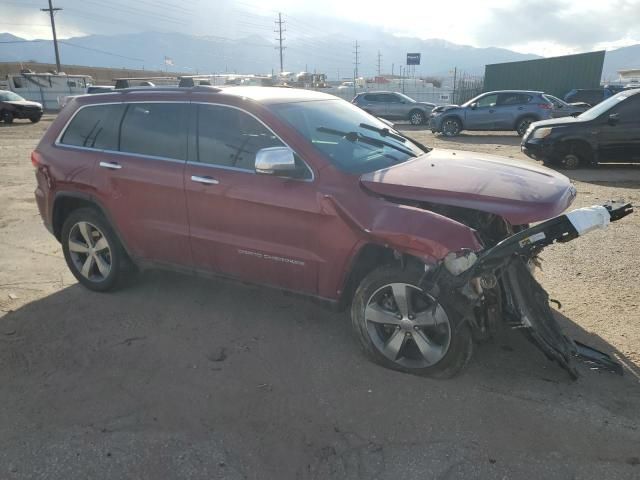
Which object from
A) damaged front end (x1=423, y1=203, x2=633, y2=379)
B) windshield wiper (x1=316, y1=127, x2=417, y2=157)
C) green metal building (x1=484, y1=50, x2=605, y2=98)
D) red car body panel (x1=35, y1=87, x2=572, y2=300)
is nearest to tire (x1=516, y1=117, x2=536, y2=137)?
green metal building (x1=484, y1=50, x2=605, y2=98)

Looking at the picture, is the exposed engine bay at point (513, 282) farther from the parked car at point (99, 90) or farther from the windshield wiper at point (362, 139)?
the parked car at point (99, 90)

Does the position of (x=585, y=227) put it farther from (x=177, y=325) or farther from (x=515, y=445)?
(x=177, y=325)

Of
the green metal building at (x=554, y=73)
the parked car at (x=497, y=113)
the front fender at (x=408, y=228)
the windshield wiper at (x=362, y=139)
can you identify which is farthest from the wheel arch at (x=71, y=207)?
the green metal building at (x=554, y=73)

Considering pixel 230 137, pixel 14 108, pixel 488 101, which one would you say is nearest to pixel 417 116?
pixel 488 101

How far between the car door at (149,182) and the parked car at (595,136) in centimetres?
895

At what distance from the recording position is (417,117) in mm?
24125

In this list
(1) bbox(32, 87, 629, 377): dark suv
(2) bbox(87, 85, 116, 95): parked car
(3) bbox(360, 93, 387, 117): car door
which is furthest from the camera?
(3) bbox(360, 93, 387, 117): car door

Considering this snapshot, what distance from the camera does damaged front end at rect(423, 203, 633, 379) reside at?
2844 mm

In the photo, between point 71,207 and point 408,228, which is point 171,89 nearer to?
point 71,207

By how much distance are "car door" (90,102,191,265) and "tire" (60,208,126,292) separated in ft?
0.72

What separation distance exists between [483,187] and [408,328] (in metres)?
1.00

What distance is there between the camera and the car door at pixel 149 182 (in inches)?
155

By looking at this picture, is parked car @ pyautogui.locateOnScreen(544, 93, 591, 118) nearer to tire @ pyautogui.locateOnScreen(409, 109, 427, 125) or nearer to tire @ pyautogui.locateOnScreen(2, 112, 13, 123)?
tire @ pyautogui.locateOnScreen(409, 109, 427, 125)

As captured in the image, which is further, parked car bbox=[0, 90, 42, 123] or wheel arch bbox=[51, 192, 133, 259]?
parked car bbox=[0, 90, 42, 123]
